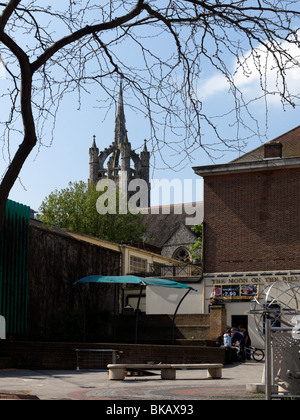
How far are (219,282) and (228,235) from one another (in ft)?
8.72

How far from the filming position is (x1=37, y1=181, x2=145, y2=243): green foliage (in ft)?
220

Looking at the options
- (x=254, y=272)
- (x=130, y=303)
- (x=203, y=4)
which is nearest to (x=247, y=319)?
(x=254, y=272)

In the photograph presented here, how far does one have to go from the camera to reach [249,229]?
39.0m

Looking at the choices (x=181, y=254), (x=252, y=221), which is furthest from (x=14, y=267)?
(x=181, y=254)

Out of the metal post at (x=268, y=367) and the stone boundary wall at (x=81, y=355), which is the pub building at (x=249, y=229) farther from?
the metal post at (x=268, y=367)

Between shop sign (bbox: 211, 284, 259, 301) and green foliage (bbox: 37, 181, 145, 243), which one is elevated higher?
green foliage (bbox: 37, 181, 145, 243)

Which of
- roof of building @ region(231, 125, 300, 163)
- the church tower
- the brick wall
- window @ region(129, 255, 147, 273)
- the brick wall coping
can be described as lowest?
window @ region(129, 255, 147, 273)

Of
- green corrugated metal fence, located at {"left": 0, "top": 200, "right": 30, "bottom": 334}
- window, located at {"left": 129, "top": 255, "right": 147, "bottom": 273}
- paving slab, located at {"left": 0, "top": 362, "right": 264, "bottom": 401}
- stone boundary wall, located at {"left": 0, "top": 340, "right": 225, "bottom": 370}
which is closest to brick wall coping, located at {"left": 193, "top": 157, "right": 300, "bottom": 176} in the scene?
window, located at {"left": 129, "top": 255, "right": 147, "bottom": 273}

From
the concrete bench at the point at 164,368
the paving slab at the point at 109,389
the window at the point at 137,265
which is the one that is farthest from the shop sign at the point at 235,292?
the concrete bench at the point at 164,368

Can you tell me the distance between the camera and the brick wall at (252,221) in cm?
3797

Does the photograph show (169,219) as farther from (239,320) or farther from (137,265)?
(239,320)

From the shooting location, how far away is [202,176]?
1606 inches

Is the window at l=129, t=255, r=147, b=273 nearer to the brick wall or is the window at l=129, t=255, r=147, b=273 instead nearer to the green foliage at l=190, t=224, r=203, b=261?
the brick wall
